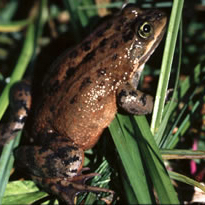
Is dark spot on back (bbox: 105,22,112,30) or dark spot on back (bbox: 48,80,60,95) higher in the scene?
dark spot on back (bbox: 105,22,112,30)

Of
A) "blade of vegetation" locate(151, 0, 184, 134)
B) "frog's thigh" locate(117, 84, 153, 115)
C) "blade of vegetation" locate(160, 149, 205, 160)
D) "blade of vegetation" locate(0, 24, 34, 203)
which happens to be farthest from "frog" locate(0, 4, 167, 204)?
"blade of vegetation" locate(160, 149, 205, 160)

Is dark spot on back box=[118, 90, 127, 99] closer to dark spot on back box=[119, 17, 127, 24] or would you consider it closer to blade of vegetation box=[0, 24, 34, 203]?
dark spot on back box=[119, 17, 127, 24]

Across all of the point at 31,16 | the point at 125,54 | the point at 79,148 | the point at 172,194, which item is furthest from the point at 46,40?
the point at 172,194

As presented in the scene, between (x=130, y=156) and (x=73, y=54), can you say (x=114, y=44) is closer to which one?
(x=73, y=54)

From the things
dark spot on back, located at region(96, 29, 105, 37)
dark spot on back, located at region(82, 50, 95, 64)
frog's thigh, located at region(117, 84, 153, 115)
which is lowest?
frog's thigh, located at region(117, 84, 153, 115)

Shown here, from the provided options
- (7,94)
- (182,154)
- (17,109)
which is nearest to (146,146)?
(182,154)
